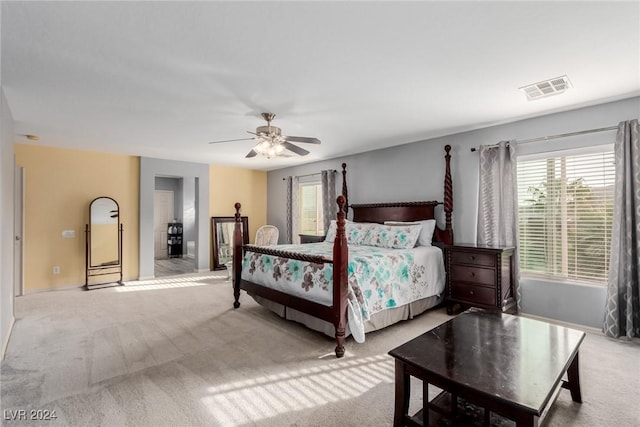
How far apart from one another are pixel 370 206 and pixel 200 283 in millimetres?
3328

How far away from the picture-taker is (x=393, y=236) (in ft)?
14.1

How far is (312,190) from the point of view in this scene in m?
6.85

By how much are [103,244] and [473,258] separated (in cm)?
591

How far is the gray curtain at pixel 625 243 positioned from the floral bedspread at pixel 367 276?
163 centimetres

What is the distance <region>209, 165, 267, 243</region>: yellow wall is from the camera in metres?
7.05

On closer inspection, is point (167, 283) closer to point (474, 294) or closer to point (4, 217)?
point (4, 217)

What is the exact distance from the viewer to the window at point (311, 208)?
6609 mm

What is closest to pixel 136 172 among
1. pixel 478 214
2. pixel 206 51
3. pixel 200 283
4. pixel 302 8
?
pixel 200 283

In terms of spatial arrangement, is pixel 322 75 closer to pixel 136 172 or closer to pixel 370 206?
pixel 370 206

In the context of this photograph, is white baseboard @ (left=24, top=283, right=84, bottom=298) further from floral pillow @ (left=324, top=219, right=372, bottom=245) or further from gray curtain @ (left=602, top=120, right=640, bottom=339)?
gray curtain @ (left=602, top=120, right=640, bottom=339)

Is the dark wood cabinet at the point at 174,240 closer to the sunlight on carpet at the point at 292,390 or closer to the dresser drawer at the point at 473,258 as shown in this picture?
the sunlight on carpet at the point at 292,390

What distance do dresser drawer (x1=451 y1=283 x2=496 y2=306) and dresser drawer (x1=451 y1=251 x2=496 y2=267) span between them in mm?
274

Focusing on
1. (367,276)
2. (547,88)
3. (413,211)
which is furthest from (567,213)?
(367,276)

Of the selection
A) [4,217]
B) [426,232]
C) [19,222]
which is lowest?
[426,232]
